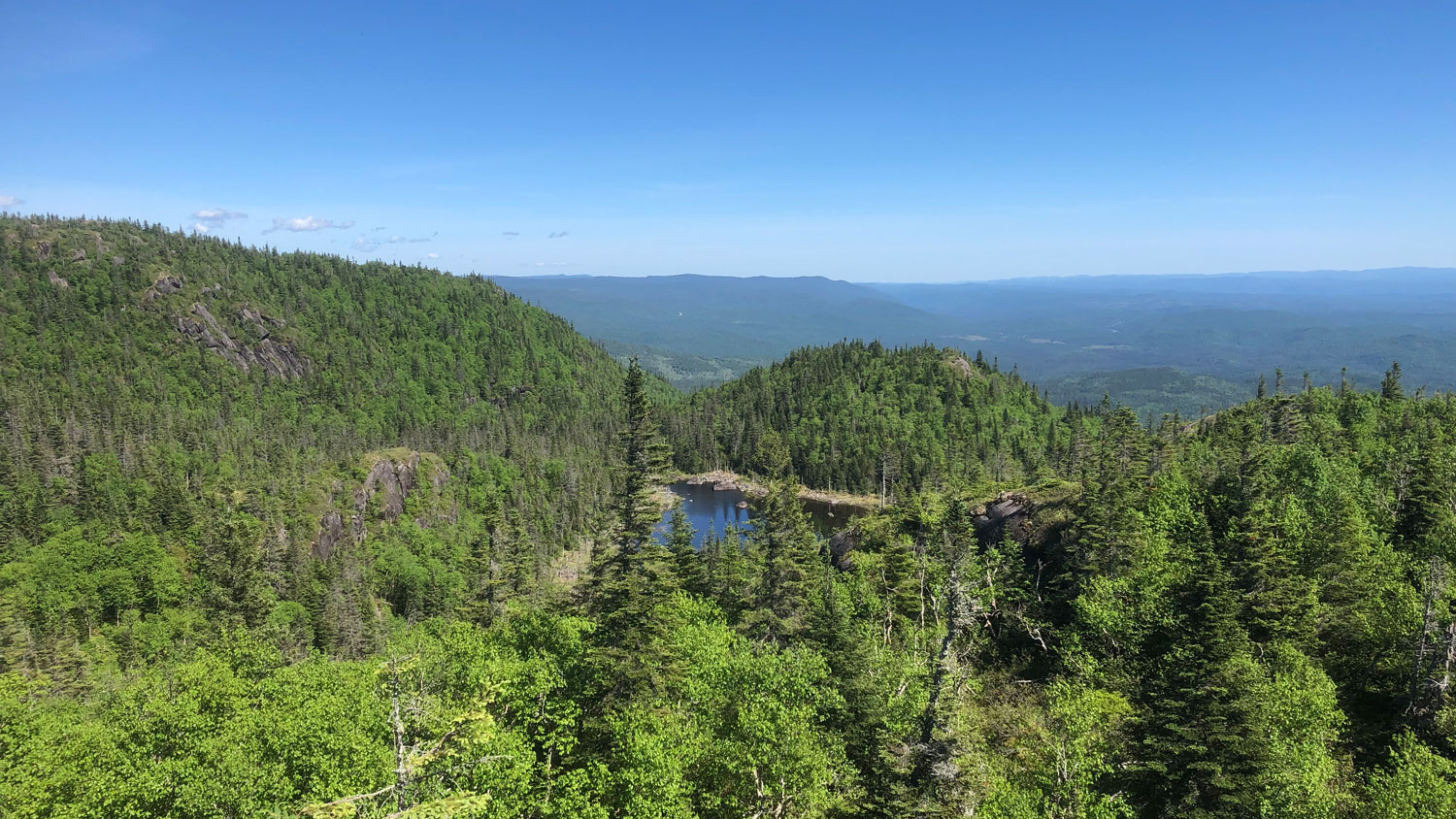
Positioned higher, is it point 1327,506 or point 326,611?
point 1327,506

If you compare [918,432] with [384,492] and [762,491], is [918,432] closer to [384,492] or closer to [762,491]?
[762,491]

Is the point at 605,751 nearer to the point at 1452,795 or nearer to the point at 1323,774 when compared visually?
the point at 1323,774

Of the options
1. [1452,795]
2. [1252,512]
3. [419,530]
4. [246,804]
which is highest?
[1252,512]

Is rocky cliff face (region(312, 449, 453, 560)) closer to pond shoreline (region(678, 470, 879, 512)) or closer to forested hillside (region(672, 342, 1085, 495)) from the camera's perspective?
pond shoreline (region(678, 470, 879, 512))

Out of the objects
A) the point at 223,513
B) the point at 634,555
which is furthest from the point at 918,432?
the point at 634,555

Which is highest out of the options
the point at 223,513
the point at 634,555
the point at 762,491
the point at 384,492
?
the point at 634,555

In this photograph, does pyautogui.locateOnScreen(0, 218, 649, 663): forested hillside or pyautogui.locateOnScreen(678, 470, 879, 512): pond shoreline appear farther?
pyautogui.locateOnScreen(678, 470, 879, 512): pond shoreline

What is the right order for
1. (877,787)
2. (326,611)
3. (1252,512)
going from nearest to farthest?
1. (877,787)
2. (1252,512)
3. (326,611)

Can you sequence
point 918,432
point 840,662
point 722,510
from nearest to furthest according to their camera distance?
1. point 840,662
2. point 722,510
3. point 918,432

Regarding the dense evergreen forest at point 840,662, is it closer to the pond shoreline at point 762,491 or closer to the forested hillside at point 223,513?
the forested hillside at point 223,513

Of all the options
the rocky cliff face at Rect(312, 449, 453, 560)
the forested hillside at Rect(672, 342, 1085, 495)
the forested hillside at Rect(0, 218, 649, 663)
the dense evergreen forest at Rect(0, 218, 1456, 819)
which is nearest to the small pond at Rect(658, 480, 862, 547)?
the forested hillside at Rect(672, 342, 1085, 495)

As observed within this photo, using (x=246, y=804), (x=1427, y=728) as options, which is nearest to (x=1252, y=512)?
(x=1427, y=728)
